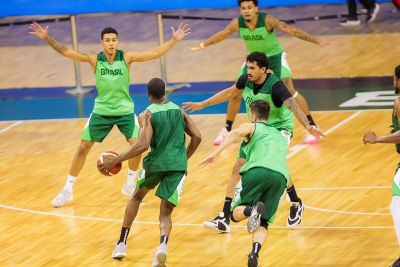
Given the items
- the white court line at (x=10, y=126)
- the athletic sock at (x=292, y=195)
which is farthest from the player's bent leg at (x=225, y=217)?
the white court line at (x=10, y=126)

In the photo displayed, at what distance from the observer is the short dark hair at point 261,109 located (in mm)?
9461

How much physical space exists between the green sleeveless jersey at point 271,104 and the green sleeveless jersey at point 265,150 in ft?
2.47

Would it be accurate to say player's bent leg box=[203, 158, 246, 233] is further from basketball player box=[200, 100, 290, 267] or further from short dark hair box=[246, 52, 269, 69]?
short dark hair box=[246, 52, 269, 69]

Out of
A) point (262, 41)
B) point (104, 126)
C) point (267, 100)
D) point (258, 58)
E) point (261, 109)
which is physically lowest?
point (104, 126)

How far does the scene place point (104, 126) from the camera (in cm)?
1205

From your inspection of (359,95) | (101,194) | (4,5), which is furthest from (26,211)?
(4,5)

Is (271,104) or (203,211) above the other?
(271,104)

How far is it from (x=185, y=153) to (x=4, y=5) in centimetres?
1097

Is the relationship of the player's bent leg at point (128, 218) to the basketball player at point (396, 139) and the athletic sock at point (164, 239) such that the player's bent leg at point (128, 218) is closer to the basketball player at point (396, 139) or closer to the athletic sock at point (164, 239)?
the athletic sock at point (164, 239)

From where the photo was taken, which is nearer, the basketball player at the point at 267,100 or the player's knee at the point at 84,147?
the basketball player at the point at 267,100

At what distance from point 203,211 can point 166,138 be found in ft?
7.00

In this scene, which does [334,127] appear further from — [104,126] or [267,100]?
[267,100]

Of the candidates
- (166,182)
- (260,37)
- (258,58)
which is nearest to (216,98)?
(258,58)

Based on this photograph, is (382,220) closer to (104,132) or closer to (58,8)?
(104,132)
